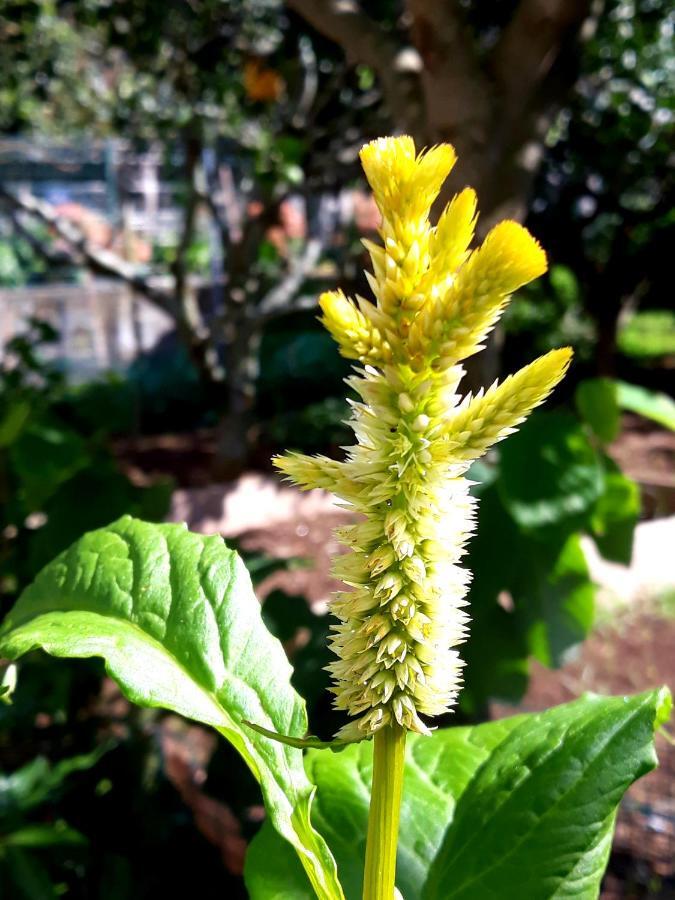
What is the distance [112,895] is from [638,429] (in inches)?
265

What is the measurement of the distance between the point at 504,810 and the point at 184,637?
301 mm

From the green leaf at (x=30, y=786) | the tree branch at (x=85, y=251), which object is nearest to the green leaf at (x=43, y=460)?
the green leaf at (x=30, y=786)

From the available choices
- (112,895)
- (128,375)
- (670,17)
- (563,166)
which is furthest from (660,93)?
(128,375)

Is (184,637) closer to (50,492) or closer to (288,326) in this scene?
(50,492)

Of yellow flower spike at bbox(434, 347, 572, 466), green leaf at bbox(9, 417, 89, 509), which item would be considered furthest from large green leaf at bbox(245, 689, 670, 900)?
green leaf at bbox(9, 417, 89, 509)

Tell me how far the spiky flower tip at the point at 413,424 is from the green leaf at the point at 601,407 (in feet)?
5.40

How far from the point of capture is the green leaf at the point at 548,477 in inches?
69.4

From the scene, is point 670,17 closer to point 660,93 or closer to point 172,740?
point 660,93

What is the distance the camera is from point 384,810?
533 millimetres

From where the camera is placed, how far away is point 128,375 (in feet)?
25.5

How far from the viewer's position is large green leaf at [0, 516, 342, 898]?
0.63 meters

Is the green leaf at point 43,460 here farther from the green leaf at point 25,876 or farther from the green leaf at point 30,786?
the green leaf at point 25,876

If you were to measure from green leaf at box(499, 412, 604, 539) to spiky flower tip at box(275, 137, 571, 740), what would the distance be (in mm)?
1268

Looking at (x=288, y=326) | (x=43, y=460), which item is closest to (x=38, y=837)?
(x=43, y=460)
